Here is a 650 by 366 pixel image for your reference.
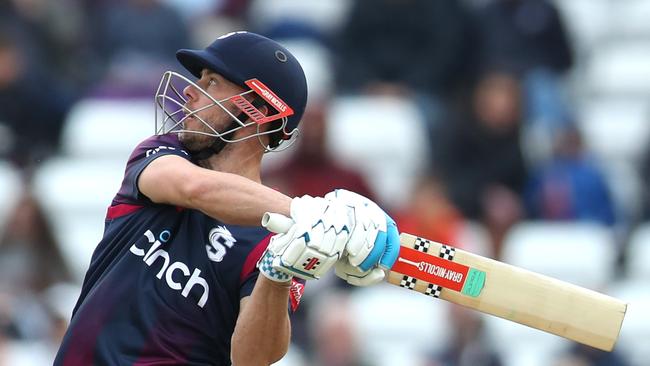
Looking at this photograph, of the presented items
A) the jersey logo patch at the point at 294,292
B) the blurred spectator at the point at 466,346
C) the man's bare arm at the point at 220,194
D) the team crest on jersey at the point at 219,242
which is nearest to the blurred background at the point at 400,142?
the blurred spectator at the point at 466,346

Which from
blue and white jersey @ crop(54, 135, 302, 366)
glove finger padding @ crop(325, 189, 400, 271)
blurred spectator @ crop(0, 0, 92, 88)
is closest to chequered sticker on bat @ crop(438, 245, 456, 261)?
glove finger padding @ crop(325, 189, 400, 271)

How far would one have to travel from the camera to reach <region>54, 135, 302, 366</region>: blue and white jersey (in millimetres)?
4254

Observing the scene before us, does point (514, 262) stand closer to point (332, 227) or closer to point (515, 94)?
point (515, 94)

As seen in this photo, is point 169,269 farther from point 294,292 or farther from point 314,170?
point 314,170

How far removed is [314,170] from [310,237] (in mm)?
4421

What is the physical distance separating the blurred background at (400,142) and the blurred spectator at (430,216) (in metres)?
0.01

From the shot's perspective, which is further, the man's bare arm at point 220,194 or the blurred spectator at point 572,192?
the blurred spectator at point 572,192

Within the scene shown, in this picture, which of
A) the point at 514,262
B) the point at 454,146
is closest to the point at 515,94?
the point at 454,146

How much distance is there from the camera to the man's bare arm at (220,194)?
4.04 meters

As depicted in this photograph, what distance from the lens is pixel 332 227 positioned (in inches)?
155

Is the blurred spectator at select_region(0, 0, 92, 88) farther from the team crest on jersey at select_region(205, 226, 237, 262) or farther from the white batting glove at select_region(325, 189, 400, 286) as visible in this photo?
the white batting glove at select_region(325, 189, 400, 286)

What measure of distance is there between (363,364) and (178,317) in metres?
3.42

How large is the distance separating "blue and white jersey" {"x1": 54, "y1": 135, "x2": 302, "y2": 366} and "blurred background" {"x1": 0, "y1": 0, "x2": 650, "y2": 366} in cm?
320

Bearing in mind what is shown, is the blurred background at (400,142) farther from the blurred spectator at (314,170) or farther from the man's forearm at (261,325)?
the man's forearm at (261,325)
